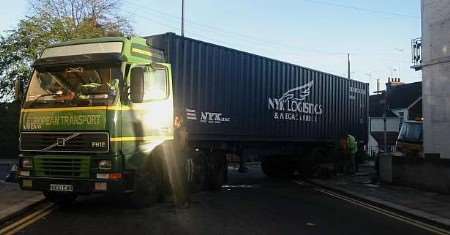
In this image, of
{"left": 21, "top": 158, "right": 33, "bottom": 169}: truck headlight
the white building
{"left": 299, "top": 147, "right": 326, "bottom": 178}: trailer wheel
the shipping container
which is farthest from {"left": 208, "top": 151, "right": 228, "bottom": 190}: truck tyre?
the white building

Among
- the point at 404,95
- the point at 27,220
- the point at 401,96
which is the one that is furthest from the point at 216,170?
the point at 401,96

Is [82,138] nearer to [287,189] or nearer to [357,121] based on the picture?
[287,189]

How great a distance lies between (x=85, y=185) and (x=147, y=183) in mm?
1494

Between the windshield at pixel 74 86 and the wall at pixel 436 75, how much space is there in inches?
393

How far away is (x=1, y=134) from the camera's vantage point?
1706 inches

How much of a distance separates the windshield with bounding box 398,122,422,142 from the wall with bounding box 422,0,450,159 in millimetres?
5589

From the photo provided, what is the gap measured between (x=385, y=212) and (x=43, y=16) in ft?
97.2

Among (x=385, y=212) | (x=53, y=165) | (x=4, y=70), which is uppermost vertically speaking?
(x=4, y=70)

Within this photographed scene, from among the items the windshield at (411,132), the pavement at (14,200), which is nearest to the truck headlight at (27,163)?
the pavement at (14,200)

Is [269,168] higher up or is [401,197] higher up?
[269,168]

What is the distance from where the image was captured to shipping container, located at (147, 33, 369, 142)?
1531 cm

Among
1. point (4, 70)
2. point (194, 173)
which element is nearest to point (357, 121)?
point (194, 173)

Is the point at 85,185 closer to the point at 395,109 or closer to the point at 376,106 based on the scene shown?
the point at 395,109

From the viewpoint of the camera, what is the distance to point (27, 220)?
10703 mm
